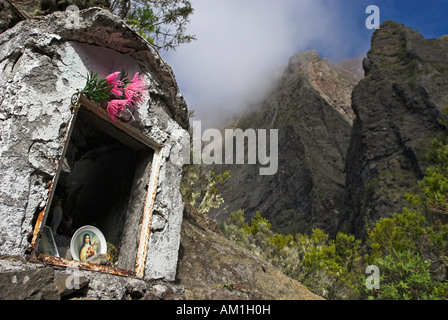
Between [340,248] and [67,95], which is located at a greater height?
[340,248]

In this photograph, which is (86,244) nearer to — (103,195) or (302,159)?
(103,195)

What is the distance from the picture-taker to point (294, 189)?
4884cm

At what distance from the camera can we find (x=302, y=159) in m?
50.6

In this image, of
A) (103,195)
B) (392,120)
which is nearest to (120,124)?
(103,195)

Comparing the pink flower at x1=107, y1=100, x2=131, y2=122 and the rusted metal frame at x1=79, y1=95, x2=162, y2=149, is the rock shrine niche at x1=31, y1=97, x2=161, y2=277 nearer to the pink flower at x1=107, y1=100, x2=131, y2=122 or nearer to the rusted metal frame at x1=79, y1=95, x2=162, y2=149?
the rusted metal frame at x1=79, y1=95, x2=162, y2=149

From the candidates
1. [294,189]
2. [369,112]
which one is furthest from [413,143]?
A: [294,189]

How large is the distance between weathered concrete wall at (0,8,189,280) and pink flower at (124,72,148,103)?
0.13 meters

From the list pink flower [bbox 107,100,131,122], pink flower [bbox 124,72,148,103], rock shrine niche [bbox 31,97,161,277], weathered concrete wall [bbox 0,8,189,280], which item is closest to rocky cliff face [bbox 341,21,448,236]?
rock shrine niche [bbox 31,97,161,277]

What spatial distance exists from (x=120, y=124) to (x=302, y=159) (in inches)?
1896

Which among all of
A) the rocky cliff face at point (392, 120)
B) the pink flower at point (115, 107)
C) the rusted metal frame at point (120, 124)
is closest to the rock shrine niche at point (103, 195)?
the rusted metal frame at point (120, 124)

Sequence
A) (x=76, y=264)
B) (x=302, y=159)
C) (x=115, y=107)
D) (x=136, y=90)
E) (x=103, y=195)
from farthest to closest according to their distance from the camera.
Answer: (x=302, y=159) < (x=103, y=195) < (x=136, y=90) < (x=115, y=107) < (x=76, y=264)

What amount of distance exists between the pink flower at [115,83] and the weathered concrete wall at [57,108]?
206 mm
